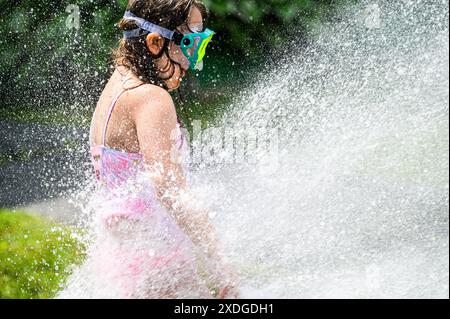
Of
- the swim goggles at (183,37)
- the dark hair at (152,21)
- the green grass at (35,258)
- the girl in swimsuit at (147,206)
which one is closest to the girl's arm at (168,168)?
the girl in swimsuit at (147,206)

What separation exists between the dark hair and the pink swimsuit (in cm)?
23

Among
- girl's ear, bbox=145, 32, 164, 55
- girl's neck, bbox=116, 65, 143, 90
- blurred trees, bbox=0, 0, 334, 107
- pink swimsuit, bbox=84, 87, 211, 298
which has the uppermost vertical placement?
blurred trees, bbox=0, 0, 334, 107

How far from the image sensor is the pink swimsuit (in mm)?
2732

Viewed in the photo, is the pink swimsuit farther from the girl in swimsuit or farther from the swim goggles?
the swim goggles

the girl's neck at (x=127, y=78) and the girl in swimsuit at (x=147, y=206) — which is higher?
the girl's neck at (x=127, y=78)

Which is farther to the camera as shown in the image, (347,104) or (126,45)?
(347,104)

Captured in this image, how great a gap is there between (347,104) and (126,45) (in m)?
3.80

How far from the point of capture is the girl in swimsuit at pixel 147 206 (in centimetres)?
265

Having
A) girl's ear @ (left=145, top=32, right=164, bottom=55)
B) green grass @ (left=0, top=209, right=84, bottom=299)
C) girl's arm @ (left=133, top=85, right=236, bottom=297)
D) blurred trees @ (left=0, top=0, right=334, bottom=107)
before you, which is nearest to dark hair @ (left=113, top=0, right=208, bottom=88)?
girl's ear @ (left=145, top=32, right=164, bottom=55)

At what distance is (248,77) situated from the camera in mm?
6535

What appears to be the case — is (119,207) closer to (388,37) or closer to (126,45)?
(126,45)

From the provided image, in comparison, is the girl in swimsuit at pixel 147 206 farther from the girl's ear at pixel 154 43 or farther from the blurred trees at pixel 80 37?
the blurred trees at pixel 80 37

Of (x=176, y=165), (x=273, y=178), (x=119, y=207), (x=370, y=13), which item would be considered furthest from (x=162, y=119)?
(x=370, y=13)

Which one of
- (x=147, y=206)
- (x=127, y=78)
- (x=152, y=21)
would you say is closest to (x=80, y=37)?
(x=152, y=21)
